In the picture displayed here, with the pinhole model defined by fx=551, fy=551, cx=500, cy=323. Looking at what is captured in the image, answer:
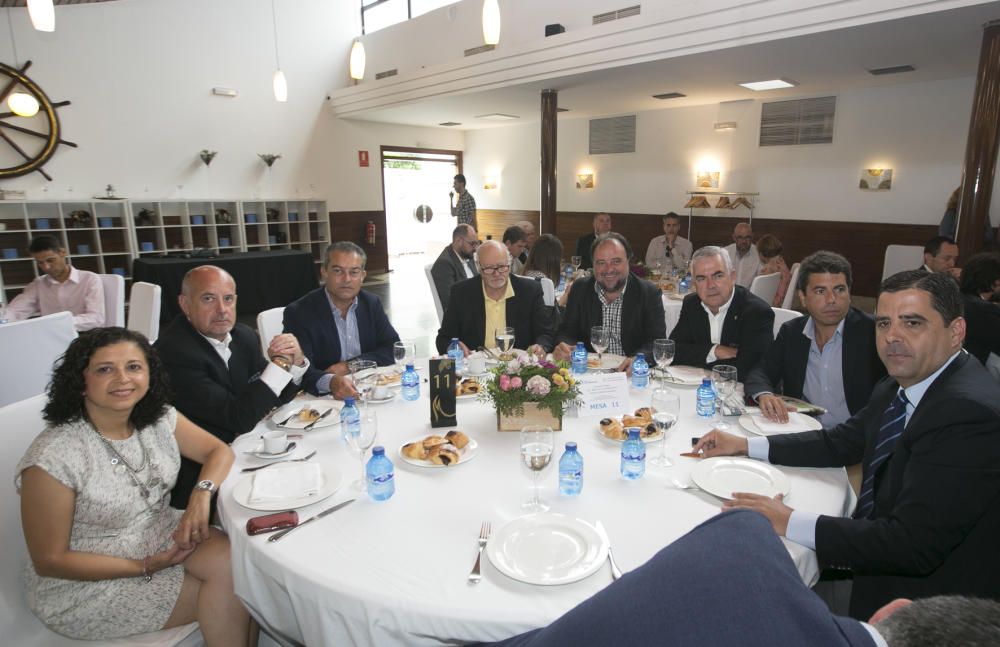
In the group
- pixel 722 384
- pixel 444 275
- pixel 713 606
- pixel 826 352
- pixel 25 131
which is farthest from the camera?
pixel 25 131

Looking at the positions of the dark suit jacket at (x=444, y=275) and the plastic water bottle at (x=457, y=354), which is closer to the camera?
the plastic water bottle at (x=457, y=354)

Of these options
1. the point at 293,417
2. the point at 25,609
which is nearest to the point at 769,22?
the point at 293,417

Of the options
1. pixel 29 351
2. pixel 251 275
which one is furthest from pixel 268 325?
pixel 251 275

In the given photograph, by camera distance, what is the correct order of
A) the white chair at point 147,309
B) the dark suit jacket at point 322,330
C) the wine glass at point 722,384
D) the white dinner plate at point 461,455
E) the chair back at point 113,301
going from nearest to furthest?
1. the white dinner plate at point 461,455
2. the wine glass at point 722,384
3. the dark suit jacket at point 322,330
4. the white chair at point 147,309
5. the chair back at point 113,301

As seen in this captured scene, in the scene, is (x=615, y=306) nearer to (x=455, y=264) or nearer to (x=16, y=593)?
(x=455, y=264)

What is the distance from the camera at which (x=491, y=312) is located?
3.55 meters

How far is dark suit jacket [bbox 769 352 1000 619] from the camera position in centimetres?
135

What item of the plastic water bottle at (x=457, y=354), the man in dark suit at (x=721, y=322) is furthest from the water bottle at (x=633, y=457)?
the man in dark suit at (x=721, y=322)

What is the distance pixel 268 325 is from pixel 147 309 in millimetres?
1831

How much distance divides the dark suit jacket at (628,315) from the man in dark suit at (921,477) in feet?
5.38

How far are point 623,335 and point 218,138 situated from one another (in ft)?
32.0

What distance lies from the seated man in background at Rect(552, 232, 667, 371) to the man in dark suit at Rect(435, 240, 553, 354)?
0.21 meters

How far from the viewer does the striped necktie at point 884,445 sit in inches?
64.4

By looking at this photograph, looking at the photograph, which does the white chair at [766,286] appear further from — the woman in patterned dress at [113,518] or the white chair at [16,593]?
the white chair at [16,593]
